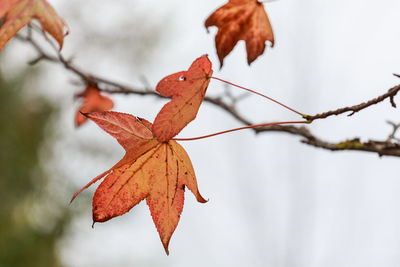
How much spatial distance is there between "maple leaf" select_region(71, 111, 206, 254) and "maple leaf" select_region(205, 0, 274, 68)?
15 cm

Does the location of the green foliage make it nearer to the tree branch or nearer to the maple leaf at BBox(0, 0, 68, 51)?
the tree branch

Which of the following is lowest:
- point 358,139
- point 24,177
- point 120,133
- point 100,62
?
point 24,177

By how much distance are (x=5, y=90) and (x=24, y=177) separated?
1281mm

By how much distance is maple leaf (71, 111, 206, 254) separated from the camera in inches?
21.2

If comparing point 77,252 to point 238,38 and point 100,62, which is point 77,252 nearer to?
point 100,62

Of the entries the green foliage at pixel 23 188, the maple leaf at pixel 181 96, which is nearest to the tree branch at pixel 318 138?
the maple leaf at pixel 181 96

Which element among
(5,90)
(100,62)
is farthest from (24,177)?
(100,62)

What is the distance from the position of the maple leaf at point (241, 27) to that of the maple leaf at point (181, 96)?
0.27 feet

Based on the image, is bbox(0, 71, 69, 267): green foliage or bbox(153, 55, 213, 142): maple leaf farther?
bbox(0, 71, 69, 267): green foliage

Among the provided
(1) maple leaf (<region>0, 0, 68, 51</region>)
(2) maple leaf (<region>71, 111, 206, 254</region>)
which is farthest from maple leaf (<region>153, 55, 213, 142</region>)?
(1) maple leaf (<region>0, 0, 68, 51</region>)

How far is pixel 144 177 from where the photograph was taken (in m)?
0.58

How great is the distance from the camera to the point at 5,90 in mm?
6598

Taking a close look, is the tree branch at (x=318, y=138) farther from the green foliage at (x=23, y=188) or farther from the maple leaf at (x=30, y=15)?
the green foliage at (x=23, y=188)

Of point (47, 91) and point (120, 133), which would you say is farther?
point (47, 91)
